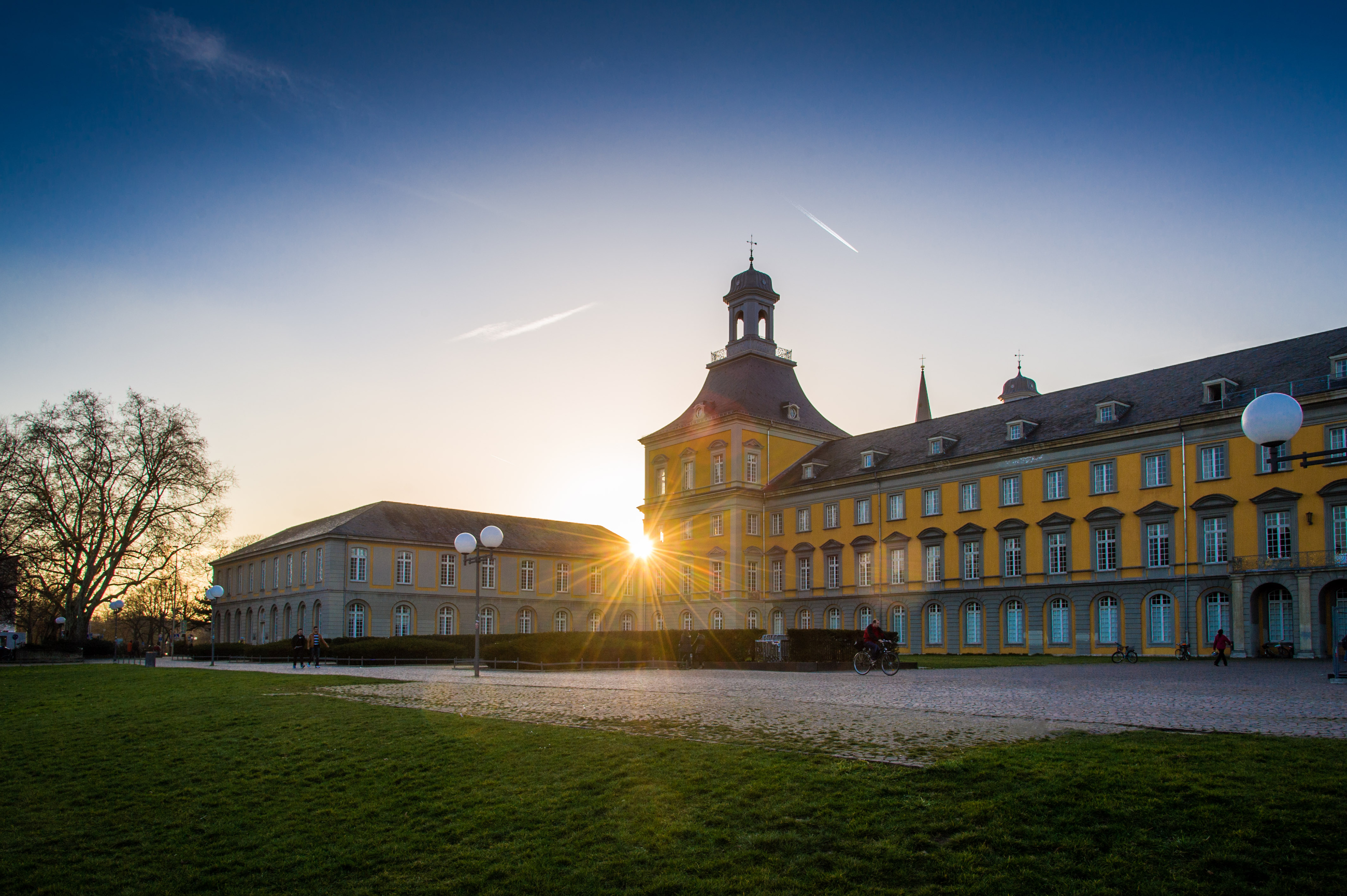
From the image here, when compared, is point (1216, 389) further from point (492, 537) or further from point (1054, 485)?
point (492, 537)

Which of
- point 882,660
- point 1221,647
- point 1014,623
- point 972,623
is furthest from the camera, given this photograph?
point 972,623

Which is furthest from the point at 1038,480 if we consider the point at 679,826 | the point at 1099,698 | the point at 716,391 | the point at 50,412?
the point at 50,412

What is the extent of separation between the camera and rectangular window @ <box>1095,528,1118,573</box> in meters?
46.9

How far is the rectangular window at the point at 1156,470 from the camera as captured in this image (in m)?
45.1

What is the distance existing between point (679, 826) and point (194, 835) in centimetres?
475

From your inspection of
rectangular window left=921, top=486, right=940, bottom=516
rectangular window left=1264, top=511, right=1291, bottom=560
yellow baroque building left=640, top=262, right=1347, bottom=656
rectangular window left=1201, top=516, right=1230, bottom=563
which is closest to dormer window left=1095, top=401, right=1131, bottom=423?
yellow baroque building left=640, top=262, right=1347, bottom=656

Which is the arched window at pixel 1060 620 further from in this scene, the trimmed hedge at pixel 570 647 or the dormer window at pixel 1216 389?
the trimmed hedge at pixel 570 647

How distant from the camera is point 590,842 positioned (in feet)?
26.3

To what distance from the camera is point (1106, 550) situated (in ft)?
155

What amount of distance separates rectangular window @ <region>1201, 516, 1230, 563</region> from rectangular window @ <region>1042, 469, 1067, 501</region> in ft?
22.9

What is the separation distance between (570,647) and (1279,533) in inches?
1161

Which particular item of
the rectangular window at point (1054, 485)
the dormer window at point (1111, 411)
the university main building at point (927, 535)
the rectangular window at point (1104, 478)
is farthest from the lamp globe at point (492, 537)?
the dormer window at point (1111, 411)

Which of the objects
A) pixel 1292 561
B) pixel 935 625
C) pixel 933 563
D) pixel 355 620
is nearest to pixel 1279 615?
pixel 1292 561

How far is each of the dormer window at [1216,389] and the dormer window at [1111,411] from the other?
393 cm
